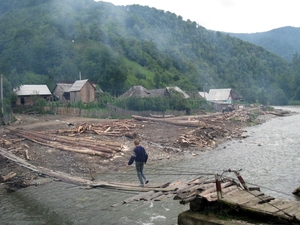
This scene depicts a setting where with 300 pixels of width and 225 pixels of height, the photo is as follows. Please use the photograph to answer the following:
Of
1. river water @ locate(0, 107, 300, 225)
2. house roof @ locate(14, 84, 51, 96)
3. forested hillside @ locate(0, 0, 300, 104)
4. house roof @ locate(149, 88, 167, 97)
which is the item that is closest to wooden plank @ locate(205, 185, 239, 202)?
river water @ locate(0, 107, 300, 225)

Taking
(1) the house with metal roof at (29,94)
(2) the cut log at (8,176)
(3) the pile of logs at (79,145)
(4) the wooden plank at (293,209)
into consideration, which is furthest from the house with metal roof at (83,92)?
(4) the wooden plank at (293,209)

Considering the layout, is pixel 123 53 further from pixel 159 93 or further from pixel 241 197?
pixel 241 197

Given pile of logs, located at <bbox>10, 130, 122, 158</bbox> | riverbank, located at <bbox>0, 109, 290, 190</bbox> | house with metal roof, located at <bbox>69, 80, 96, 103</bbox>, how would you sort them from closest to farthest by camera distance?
riverbank, located at <bbox>0, 109, 290, 190</bbox>
pile of logs, located at <bbox>10, 130, 122, 158</bbox>
house with metal roof, located at <bbox>69, 80, 96, 103</bbox>

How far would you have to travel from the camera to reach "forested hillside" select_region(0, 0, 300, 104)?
72625 millimetres

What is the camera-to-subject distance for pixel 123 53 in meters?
93.2

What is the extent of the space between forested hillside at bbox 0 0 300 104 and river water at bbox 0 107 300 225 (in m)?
31.2

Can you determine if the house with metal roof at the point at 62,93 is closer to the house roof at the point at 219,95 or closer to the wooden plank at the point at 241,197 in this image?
the house roof at the point at 219,95

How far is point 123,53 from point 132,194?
8330cm

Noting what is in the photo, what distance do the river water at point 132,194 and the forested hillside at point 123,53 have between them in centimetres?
3123

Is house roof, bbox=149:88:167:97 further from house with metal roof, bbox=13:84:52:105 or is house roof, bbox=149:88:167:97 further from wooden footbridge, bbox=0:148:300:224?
wooden footbridge, bbox=0:148:300:224

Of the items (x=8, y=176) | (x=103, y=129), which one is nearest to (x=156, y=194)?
(x=8, y=176)

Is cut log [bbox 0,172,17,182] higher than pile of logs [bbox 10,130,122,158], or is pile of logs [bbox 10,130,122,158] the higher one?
pile of logs [bbox 10,130,122,158]

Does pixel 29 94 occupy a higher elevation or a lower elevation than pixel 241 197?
higher

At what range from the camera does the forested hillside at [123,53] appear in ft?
238
